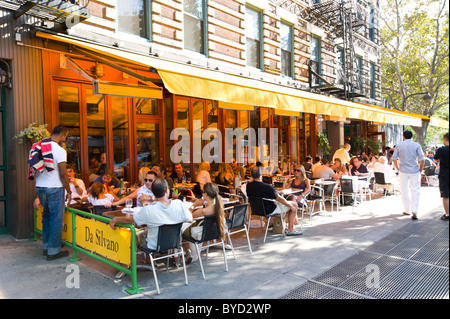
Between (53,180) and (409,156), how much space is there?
731cm

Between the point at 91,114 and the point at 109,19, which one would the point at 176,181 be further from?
the point at 109,19

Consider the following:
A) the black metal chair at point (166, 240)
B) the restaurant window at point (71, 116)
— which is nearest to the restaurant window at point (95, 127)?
Result: the restaurant window at point (71, 116)

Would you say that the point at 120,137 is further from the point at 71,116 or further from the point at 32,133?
the point at 32,133

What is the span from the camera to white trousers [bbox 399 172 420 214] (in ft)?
25.9

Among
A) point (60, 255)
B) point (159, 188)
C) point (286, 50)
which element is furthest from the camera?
point (286, 50)

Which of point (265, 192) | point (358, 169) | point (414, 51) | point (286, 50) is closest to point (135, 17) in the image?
point (265, 192)

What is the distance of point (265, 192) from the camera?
638cm

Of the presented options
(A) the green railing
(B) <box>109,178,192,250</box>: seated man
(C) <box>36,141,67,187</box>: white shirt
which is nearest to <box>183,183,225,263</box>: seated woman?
(B) <box>109,178,192,250</box>: seated man

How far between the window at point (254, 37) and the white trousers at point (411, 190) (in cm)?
655

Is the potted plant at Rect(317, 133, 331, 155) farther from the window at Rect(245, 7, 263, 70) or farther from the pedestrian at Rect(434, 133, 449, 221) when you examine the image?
the pedestrian at Rect(434, 133, 449, 221)

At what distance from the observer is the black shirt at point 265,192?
6355 millimetres

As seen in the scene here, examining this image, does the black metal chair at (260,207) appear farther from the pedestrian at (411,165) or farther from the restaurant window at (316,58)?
the restaurant window at (316,58)

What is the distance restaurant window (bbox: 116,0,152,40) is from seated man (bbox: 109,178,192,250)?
5569 mm

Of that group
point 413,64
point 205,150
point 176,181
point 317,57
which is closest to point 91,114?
point 176,181
